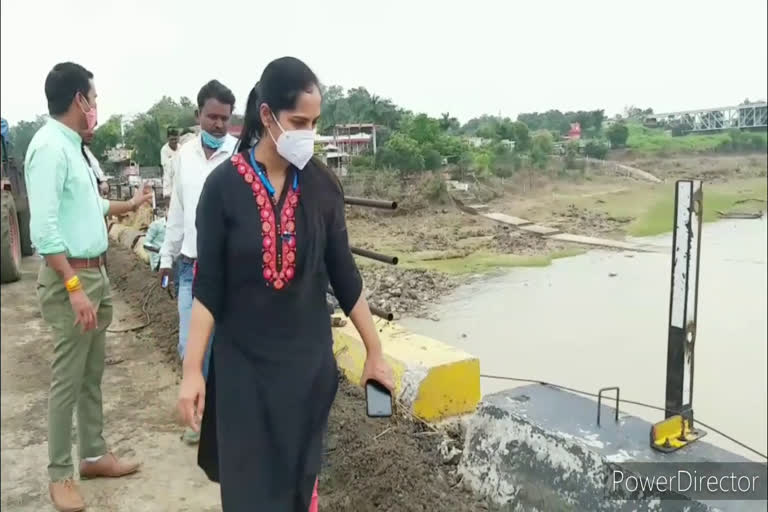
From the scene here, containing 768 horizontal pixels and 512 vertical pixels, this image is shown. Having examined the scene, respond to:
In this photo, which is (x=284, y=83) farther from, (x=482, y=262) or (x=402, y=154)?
(x=402, y=154)

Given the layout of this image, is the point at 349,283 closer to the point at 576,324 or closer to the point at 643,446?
the point at 643,446

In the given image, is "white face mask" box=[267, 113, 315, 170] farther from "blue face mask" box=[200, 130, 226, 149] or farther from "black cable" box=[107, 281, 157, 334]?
"black cable" box=[107, 281, 157, 334]

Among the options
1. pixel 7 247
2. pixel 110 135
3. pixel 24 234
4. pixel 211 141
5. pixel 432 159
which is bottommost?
pixel 24 234

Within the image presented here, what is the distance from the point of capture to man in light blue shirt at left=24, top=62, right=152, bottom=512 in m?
2.44

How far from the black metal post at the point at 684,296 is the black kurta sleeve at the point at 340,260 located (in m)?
1.05

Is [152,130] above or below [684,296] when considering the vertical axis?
above

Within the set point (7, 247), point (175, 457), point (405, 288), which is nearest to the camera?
point (7, 247)

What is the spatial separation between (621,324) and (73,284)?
781 centimetres

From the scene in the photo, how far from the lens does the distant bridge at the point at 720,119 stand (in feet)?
10.3

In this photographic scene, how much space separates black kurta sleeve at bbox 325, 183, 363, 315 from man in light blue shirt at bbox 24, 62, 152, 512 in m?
1.13

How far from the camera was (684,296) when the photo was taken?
87.3 inches

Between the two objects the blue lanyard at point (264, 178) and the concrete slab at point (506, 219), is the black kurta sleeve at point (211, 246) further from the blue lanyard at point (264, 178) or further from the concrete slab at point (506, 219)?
the concrete slab at point (506, 219)

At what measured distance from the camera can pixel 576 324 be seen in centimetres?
894

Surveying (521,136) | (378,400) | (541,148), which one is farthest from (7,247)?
(521,136)
